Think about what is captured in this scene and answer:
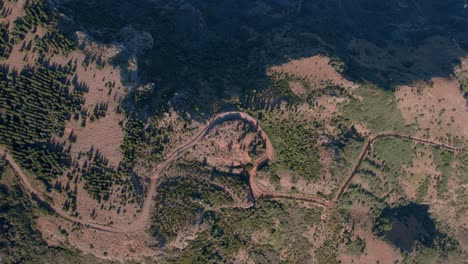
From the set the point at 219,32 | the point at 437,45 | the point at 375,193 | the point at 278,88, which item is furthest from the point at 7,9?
the point at 437,45

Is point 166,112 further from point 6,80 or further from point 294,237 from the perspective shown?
point 294,237

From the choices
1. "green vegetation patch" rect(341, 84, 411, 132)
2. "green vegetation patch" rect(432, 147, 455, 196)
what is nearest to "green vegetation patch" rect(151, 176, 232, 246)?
"green vegetation patch" rect(341, 84, 411, 132)

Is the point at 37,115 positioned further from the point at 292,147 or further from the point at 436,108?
the point at 436,108

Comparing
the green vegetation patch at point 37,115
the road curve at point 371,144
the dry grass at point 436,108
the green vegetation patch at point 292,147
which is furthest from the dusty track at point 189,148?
the dry grass at point 436,108

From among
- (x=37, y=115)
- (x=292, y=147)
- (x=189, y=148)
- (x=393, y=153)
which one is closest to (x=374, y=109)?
(x=393, y=153)

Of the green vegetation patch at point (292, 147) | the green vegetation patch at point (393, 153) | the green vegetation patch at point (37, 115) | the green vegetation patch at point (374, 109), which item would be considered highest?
the green vegetation patch at point (374, 109)

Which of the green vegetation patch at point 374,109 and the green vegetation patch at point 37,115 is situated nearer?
the green vegetation patch at point 37,115

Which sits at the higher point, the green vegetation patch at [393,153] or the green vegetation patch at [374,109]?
the green vegetation patch at [374,109]

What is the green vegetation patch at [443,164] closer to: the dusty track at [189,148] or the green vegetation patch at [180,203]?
the dusty track at [189,148]

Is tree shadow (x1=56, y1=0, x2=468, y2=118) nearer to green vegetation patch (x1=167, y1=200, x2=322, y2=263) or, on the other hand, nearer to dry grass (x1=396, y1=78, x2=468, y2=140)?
dry grass (x1=396, y1=78, x2=468, y2=140)
